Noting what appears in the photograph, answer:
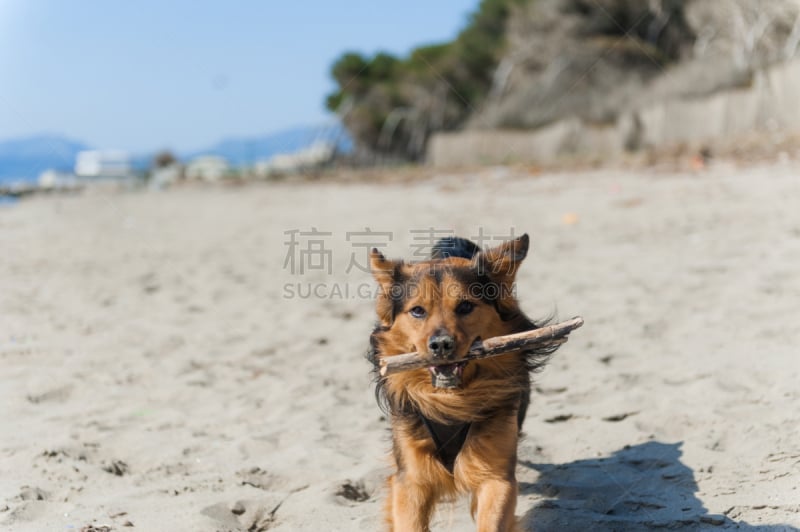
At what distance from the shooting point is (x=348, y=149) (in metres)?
36.0

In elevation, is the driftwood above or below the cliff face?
below

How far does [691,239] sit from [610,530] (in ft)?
20.3

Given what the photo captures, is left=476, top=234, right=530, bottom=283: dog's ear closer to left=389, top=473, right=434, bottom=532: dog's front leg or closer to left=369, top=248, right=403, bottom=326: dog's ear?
left=369, top=248, right=403, bottom=326: dog's ear

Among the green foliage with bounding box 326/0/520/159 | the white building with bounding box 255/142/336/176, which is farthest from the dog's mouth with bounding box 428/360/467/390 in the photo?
the green foliage with bounding box 326/0/520/159

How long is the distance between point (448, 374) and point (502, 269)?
63cm

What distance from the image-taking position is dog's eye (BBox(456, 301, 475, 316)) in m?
3.74

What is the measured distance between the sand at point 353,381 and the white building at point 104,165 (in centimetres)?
3448

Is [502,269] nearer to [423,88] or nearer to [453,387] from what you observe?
[453,387]

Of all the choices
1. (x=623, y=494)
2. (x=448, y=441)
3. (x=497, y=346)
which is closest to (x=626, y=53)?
(x=623, y=494)

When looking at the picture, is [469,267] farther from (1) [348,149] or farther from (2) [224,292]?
(1) [348,149]

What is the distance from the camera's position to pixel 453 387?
145 inches

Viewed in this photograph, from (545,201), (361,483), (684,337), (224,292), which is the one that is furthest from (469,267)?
Answer: (545,201)

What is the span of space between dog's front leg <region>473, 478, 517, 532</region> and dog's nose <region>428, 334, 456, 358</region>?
607mm

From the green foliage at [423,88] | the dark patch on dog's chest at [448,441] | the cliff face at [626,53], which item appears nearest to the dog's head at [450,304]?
the dark patch on dog's chest at [448,441]
